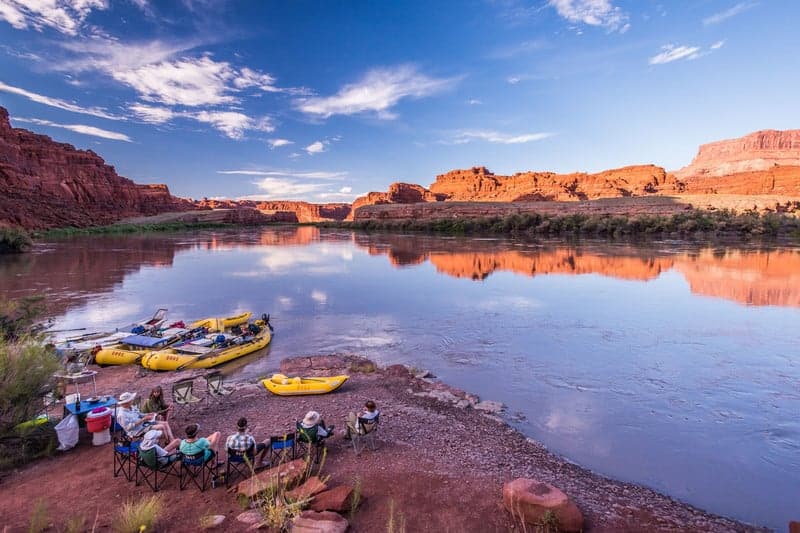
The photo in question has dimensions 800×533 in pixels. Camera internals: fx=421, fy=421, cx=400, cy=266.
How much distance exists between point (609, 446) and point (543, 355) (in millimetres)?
5169

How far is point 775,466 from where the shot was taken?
725 centimetres

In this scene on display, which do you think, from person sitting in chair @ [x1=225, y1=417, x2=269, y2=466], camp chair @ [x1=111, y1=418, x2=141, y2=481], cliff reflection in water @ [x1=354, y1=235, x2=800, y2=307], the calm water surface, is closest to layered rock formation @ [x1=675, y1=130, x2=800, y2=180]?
cliff reflection in water @ [x1=354, y1=235, x2=800, y2=307]

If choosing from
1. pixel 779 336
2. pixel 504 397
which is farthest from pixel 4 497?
pixel 779 336

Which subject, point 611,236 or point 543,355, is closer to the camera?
point 543,355

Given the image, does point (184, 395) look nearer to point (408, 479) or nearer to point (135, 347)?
point (408, 479)

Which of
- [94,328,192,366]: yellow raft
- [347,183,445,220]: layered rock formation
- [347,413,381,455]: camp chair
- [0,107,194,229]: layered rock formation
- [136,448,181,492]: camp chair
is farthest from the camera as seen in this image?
[347,183,445,220]: layered rock formation

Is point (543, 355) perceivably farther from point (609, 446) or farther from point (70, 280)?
point (70, 280)

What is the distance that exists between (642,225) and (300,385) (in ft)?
205

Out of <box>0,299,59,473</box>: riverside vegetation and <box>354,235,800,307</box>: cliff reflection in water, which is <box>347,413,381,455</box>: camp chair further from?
<box>354,235,800,307</box>: cliff reflection in water

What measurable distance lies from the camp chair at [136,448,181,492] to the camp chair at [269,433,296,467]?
1224 mm

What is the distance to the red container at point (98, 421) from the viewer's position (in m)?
6.75

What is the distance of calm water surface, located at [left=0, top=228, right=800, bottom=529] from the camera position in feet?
25.4

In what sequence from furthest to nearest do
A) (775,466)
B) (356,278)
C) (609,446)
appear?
1. (356,278)
2. (609,446)
3. (775,466)

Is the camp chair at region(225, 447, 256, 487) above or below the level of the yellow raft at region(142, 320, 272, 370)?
above
